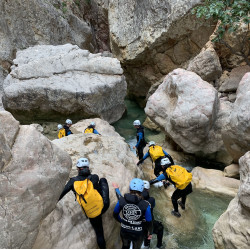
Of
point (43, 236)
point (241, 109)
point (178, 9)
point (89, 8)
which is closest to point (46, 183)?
point (43, 236)

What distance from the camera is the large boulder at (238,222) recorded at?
4.05 metres

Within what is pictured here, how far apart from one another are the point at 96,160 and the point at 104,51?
21.2 meters

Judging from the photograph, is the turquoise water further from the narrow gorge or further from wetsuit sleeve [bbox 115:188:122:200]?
wetsuit sleeve [bbox 115:188:122:200]

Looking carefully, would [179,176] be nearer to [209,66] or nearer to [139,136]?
[139,136]

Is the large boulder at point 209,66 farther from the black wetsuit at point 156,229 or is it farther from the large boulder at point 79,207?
the black wetsuit at point 156,229

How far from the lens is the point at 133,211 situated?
141 inches

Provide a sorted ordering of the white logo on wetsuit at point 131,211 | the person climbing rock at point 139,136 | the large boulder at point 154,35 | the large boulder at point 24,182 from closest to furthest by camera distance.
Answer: the large boulder at point 24,182 < the white logo on wetsuit at point 131,211 < the person climbing rock at point 139,136 < the large boulder at point 154,35

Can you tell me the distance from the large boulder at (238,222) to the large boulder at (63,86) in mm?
7562

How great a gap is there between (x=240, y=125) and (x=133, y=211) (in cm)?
435

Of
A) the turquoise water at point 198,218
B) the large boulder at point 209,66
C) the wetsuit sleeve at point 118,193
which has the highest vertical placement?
the large boulder at point 209,66

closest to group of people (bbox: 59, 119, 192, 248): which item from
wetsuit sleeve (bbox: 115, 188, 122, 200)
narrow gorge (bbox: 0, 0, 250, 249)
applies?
narrow gorge (bbox: 0, 0, 250, 249)

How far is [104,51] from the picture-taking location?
2486 centimetres

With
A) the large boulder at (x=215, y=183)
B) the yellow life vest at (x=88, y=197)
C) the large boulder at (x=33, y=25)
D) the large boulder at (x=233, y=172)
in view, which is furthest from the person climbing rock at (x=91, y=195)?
the large boulder at (x=33, y=25)

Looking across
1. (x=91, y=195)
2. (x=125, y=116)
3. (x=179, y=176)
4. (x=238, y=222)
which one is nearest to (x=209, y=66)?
(x=125, y=116)
